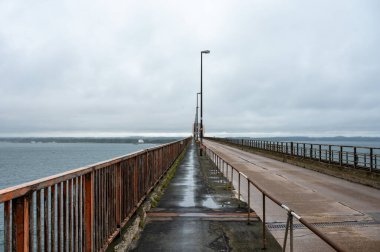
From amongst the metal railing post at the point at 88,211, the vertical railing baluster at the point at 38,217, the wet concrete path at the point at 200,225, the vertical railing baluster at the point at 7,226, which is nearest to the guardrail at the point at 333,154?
the wet concrete path at the point at 200,225

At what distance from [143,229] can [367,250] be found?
3981 millimetres

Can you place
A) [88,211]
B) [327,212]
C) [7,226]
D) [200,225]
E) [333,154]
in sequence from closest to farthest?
1. [7,226]
2. [88,211]
3. [200,225]
4. [327,212]
5. [333,154]

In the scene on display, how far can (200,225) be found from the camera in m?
7.39

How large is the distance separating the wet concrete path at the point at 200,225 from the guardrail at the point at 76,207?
2.06 ft

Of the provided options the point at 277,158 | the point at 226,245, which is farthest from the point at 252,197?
the point at 277,158

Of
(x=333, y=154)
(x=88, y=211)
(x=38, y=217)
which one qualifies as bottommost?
(x=333, y=154)

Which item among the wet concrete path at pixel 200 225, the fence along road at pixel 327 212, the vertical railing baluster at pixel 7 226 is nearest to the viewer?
the vertical railing baluster at pixel 7 226

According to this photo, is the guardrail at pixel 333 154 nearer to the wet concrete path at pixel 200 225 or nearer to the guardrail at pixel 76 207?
the wet concrete path at pixel 200 225

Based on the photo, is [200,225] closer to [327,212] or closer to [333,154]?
[327,212]

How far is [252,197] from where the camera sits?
11.8 metres

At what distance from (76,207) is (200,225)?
3343 millimetres

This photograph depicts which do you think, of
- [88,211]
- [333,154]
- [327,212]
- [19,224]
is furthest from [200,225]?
[333,154]

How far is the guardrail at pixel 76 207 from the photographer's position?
3.01 meters

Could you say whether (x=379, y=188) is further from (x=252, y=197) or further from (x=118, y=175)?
(x=118, y=175)
